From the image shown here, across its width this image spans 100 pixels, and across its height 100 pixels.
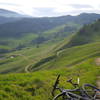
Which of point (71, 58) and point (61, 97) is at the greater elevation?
point (61, 97)

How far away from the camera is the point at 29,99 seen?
18.2 m

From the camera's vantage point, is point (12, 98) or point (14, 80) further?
point (14, 80)

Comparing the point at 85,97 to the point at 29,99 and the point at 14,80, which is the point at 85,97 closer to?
the point at 29,99

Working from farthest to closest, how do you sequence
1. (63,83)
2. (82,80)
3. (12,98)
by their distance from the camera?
(82,80) < (63,83) < (12,98)

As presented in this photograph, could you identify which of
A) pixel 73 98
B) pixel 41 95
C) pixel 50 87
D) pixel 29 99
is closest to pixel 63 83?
pixel 50 87

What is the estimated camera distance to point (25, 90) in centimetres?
2038

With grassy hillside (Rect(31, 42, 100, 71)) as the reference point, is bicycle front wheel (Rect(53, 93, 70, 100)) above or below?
above

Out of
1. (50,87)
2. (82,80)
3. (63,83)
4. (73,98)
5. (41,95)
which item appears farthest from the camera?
(82,80)

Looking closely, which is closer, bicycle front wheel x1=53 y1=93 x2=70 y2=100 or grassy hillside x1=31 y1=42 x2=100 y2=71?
bicycle front wheel x1=53 y1=93 x2=70 y2=100

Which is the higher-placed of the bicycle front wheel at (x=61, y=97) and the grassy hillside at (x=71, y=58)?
the bicycle front wheel at (x=61, y=97)

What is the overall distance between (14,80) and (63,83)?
18.3ft

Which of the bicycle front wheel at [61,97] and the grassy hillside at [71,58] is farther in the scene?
the grassy hillside at [71,58]

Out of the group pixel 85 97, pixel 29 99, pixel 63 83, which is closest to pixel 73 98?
pixel 85 97

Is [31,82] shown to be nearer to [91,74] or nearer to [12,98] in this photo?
[12,98]
